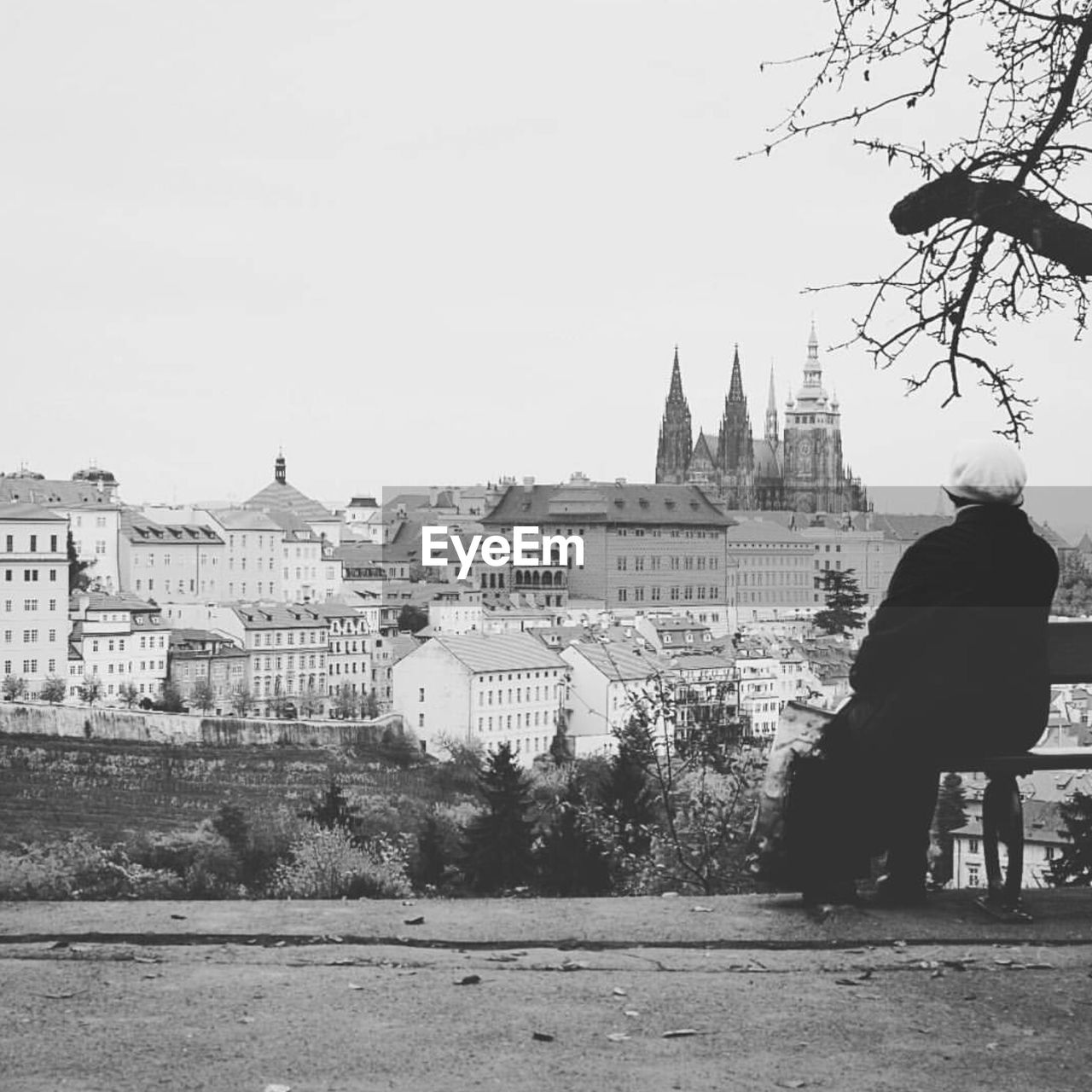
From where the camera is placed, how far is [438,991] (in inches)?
135

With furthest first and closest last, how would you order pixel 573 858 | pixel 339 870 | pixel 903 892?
pixel 573 858 → pixel 339 870 → pixel 903 892

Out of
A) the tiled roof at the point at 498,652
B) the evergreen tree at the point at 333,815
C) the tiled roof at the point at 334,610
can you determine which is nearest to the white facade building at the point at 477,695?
the tiled roof at the point at 498,652

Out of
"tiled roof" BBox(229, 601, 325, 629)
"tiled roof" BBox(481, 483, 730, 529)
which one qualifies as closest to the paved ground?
"tiled roof" BBox(229, 601, 325, 629)

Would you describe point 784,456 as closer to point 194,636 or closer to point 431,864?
point 194,636

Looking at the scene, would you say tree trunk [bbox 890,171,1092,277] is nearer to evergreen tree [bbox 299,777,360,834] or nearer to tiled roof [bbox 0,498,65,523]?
evergreen tree [bbox 299,777,360,834]

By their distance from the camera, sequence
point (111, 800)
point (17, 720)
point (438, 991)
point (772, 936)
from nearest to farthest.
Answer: point (438, 991), point (772, 936), point (111, 800), point (17, 720)

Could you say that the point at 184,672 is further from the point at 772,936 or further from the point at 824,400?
the point at 824,400

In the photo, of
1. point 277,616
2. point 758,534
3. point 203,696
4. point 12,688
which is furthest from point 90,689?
point 758,534

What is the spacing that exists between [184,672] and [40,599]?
5368 millimetres

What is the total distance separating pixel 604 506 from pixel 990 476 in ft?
304

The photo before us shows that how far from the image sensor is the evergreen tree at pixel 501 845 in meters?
14.7

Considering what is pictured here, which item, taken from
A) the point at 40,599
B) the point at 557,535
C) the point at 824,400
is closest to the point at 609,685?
the point at 40,599

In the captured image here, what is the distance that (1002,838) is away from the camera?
398cm

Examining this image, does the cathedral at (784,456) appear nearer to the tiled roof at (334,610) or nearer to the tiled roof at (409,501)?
the tiled roof at (409,501)
